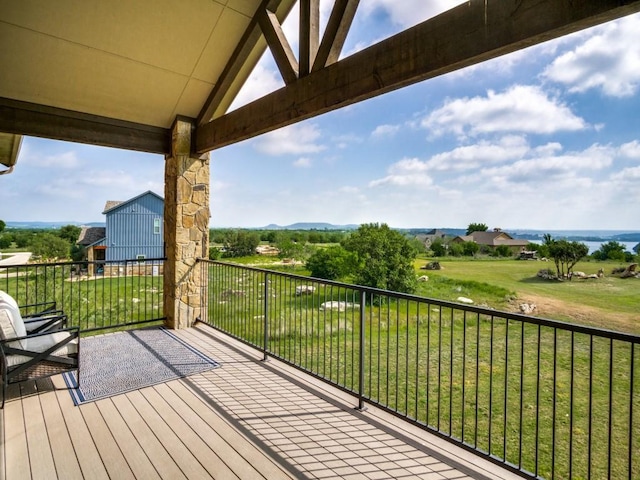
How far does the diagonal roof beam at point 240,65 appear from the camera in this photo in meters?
3.79

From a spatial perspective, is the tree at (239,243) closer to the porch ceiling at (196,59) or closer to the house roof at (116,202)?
the house roof at (116,202)

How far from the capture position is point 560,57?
23125 millimetres

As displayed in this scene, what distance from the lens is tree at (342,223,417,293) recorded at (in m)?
19.9

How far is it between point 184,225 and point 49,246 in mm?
19569

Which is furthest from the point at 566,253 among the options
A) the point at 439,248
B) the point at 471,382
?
the point at 471,382

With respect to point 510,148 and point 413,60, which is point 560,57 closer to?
point 510,148

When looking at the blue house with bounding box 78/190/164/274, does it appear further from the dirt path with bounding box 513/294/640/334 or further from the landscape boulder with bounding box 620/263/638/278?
the landscape boulder with bounding box 620/263/638/278

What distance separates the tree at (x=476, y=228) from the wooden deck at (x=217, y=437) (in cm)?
2078

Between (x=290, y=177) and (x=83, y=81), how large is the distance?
2684cm

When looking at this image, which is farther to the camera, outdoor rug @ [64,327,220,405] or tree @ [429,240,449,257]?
tree @ [429,240,449,257]

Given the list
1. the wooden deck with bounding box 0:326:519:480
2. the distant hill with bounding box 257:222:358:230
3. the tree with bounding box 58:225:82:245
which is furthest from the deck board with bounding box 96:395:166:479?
the tree with bounding box 58:225:82:245

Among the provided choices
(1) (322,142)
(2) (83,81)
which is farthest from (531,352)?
(1) (322,142)

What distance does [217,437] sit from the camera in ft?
8.08

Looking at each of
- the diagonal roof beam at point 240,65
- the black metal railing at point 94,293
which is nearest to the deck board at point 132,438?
the black metal railing at point 94,293
